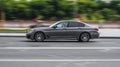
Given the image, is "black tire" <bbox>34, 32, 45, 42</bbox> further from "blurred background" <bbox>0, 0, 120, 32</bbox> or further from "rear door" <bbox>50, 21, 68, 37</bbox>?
"blurred background" <bbox>0, 0, 120, 32</bbox>

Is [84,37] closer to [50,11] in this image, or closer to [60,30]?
[60,30]

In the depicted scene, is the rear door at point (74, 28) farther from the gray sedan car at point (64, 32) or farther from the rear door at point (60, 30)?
the rear door at point (60, 30)

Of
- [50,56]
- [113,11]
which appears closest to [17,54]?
[50,56]

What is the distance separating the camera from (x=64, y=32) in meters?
22.8

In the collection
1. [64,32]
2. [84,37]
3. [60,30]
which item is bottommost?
[84,37]

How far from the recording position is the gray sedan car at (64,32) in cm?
2266

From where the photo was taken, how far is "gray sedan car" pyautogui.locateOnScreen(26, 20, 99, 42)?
74.3 ft

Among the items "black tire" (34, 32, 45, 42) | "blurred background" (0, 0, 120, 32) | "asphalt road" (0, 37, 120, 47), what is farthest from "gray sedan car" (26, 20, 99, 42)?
"blurred background" (0, 0, 120, 32)

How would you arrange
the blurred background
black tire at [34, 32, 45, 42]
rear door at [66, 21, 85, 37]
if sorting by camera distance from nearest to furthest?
black tire at [34, 32, 45, 42], rear door at [66, 21, 85, 37], the blurred background

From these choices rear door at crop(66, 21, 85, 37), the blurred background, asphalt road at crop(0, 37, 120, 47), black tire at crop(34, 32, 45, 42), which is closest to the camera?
asphalt road at crop(0, 37, 120, 47)

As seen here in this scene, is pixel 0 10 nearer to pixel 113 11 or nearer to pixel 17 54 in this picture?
pixel 113 11

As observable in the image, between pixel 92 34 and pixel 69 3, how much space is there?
22038mm

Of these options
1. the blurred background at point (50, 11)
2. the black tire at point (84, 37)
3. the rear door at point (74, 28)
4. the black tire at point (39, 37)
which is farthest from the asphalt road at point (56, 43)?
the blurred background at point (50, 11)

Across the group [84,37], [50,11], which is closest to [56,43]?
[84,37]
